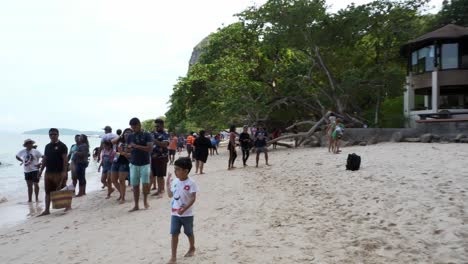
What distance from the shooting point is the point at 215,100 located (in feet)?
80.3

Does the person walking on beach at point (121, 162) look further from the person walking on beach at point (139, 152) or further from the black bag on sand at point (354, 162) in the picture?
the black bag on sand at point (354, 162)

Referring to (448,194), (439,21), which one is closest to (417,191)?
(448,194)

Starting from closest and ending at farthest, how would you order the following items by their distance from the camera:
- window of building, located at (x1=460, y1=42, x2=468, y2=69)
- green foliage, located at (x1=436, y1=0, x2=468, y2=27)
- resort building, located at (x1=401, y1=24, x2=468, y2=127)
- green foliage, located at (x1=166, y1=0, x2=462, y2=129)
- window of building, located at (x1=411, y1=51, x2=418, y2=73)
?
green foliage, located at (x1=166, y1=0, x2=462, y2=129), resort building, located at (x1=401, y1=24, x2=468, y2=127), window of building, located at (x1=460, y1=42, x2=468, y2=69), window of building, located at (x1=411, y1=51, x2=418, y2=73), green foliage, located at (x1=436, y1=0, x2=468, y2=27)

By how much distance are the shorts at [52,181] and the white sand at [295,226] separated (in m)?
0.65

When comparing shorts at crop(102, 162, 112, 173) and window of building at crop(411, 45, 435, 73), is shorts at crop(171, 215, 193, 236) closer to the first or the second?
shorts at crop(102, 162, 112, 173)

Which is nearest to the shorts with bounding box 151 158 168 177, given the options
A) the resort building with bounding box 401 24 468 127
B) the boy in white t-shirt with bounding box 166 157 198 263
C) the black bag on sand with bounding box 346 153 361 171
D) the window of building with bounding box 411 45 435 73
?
the boy in white t-shirt with bounding box 166 157 198 263

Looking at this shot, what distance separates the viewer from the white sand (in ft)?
14.6

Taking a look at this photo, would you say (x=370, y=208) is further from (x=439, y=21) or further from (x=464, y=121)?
(x=439, y=21)

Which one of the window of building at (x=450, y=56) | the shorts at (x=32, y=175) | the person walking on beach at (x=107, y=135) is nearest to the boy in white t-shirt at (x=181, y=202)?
the person walking on beach at (x=107, y=135)

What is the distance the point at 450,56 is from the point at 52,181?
23.0 meters

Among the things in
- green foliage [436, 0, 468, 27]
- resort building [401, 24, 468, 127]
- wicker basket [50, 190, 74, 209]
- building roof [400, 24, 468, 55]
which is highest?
green foliage [436, 0, 468, 27]

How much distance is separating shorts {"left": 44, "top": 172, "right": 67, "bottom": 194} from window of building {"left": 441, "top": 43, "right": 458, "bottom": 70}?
2263 centimetres

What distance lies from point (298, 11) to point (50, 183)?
1634 cm

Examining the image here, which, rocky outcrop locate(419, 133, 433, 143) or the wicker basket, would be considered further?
rocky outcrop locate(419, 133, 433, 143)
